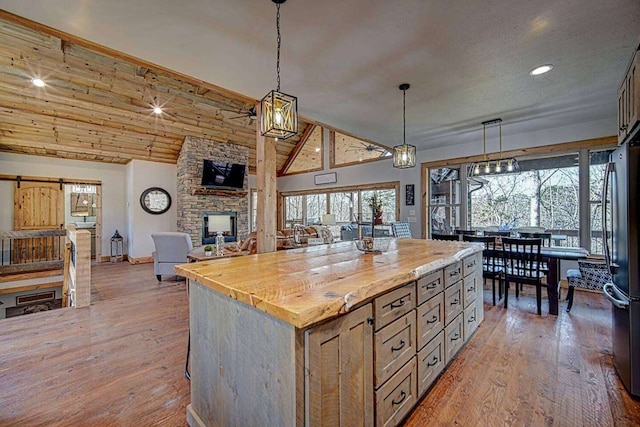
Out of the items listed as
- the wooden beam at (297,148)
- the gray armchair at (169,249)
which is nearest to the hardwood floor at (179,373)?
the gray armchair at (169,249)

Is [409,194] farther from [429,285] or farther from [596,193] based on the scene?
[429,285]

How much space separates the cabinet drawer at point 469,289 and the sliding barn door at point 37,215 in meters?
8.14

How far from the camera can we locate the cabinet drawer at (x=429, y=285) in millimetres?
1729

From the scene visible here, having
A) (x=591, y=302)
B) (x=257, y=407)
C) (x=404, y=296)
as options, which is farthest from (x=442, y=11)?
(x=591, y=302)

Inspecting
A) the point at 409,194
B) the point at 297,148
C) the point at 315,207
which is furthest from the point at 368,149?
the point at 297,148

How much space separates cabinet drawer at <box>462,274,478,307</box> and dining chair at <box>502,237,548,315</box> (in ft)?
3.37

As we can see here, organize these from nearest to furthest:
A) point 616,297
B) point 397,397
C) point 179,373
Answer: point 397,397, point 616,297, point 179,373

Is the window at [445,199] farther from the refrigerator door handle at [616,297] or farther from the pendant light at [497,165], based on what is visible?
the refrigerator door handle at [616,297]

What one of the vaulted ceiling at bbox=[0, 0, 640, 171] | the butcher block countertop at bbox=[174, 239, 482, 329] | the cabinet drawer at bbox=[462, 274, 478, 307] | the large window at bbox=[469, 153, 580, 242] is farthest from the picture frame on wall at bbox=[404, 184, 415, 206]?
the butcher block countertop at bbox=[174, 239, 482, 329]

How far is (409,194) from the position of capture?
256 inches

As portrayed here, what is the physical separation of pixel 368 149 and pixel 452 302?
228 inches

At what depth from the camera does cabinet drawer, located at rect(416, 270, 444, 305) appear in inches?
68.1

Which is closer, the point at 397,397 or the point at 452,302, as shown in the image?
the point at 397,397

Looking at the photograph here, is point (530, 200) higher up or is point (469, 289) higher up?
point (530, 200)
